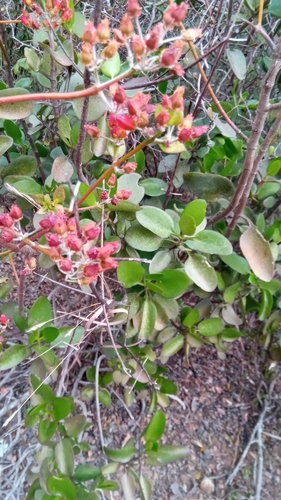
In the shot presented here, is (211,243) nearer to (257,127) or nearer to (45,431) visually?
(257,127)

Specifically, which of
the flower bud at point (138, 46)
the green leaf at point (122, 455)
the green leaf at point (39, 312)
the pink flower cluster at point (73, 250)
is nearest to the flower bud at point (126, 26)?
the flower bud at point (138, 46)

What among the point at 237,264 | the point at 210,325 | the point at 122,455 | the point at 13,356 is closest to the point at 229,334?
the point at 210,325

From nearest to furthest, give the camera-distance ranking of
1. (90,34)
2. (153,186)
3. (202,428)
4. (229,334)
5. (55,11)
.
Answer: (90,34) → (55,11) → (153,186) → (229,334) → (202,428)

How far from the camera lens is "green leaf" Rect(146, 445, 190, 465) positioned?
62 centimetres

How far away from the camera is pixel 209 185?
61 centimetres

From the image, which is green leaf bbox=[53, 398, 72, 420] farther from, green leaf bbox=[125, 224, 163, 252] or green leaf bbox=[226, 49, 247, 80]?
green leaf bbox=[226, 49, 247, 80]

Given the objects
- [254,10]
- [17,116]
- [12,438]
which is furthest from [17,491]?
[254,10]

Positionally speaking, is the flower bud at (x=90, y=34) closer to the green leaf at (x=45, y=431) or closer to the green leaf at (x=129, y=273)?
the green leaf at (x=129, y=273)

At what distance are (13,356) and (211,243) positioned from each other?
32cm

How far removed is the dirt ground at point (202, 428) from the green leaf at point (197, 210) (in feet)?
1.28

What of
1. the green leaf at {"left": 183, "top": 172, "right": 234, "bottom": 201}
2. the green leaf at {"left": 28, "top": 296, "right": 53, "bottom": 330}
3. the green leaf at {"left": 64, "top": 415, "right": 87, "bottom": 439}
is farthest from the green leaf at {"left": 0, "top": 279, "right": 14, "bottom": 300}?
the green leaf at {"left": 183, "top": 172, "right": 234, "bottom": 201}

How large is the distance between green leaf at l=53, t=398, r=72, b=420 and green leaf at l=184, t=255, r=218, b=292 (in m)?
0.25

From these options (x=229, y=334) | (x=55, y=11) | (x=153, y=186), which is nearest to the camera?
(x=55, y=11)

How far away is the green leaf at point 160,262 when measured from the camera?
54cm
